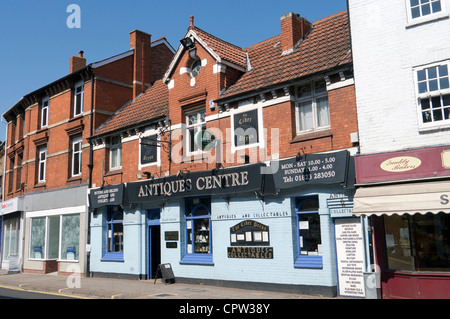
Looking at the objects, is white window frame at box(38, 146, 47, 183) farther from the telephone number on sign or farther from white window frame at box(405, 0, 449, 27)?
white window frame at box(405, 0, 449, 27)

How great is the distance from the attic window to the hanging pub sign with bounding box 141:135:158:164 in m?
3.23

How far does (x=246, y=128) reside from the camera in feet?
49.2

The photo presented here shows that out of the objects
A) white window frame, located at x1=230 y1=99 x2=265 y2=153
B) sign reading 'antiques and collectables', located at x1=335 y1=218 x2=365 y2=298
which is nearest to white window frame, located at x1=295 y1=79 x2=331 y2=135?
white window frame, located at x1=230 y1=99 x2=265 y2=153

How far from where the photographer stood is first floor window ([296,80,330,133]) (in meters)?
13.4

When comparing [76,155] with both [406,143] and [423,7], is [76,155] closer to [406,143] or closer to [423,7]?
[406,143]

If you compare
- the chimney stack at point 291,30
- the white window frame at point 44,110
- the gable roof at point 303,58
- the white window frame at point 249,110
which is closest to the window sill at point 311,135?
the white window frame at point 249,110

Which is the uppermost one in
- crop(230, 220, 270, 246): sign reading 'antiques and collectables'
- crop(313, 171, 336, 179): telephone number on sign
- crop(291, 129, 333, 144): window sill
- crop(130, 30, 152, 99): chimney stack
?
crop(130, 30, 152, 99): chimney stack

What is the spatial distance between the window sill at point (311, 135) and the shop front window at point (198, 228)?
4552 mm

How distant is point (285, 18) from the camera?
15797mm

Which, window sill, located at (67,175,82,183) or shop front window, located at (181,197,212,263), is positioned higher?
window sill, located at (67,175,82,183)

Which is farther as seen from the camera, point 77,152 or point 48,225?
point 48,225

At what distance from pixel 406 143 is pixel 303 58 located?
5.13 m

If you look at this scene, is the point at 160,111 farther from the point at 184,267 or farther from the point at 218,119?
the point at 184,267

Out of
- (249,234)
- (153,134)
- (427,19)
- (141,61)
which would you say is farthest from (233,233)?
(141,61)
